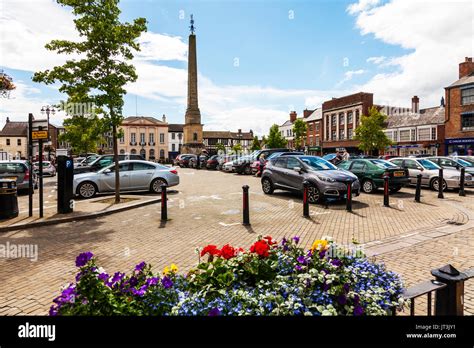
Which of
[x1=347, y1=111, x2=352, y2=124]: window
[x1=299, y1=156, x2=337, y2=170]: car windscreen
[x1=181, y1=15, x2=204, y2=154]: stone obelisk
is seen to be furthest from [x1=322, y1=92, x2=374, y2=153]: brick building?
[x1=299, y1=156, x2=337, y2=170]: car windscreen

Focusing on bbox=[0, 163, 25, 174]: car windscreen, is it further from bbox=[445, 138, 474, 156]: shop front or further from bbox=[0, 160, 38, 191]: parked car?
bbox=[445, 138, 474, 156]: shop front

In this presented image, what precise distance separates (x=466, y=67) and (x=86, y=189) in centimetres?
4560

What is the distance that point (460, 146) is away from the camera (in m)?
37.9

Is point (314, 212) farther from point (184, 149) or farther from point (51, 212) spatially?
point (184, 149)

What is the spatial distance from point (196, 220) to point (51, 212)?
486 centimetres

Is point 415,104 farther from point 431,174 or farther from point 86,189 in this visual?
point 86,189

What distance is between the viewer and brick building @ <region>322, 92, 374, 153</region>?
5388 centimetres

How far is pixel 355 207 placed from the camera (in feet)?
34.1

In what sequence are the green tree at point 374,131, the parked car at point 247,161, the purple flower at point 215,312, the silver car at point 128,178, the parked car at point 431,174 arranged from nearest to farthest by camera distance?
the purple flower at point 215,312 < the silver car at point 128,178 < the parked car at point 431,174 < the parked car at point 247,161 < the green tree at point 374,131

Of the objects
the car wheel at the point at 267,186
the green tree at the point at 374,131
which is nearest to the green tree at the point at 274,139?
the green tree at the point at 374,131

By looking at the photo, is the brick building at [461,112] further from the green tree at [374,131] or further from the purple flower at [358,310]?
the purple flower at [358,310]

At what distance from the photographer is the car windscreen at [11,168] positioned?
14.4 meters

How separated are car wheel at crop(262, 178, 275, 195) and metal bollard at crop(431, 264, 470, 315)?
11.0m

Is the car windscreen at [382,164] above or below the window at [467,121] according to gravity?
below
